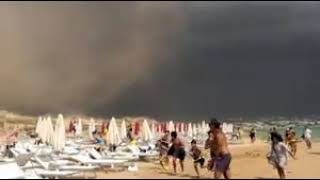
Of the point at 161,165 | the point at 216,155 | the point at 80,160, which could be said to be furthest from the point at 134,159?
the point at 216,155

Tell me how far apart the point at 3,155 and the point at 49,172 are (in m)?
8.51

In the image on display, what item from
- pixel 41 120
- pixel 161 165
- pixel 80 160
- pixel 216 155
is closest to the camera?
pixel 216 155

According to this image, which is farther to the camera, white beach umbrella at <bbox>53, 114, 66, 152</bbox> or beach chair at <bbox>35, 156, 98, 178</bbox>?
white beach umbrella at <bbox>53, 114, 66, 152</bbox>

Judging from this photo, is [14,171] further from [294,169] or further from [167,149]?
[294,169]

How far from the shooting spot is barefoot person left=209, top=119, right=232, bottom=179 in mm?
12188

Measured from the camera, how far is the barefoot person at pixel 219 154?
12.2 m

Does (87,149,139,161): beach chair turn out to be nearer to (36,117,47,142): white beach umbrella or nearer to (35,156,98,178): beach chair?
(35,156,98,178): beach chair

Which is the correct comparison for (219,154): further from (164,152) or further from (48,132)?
(48,132)

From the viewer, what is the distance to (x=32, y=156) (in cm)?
1506

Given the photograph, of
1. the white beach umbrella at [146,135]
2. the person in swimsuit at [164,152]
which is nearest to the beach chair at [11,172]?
the person in swimsuit at [164,152]

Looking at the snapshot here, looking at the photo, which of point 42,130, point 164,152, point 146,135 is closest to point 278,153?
point 164,152

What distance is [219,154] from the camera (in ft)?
40.3

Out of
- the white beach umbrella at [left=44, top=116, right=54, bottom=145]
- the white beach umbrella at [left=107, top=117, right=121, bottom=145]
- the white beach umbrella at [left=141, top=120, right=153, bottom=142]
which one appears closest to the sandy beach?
the white beach umbrella at [left=107, top=117, right=121, bottom=145]

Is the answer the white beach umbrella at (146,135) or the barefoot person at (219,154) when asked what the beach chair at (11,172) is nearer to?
the barefoot person at (219,154)
